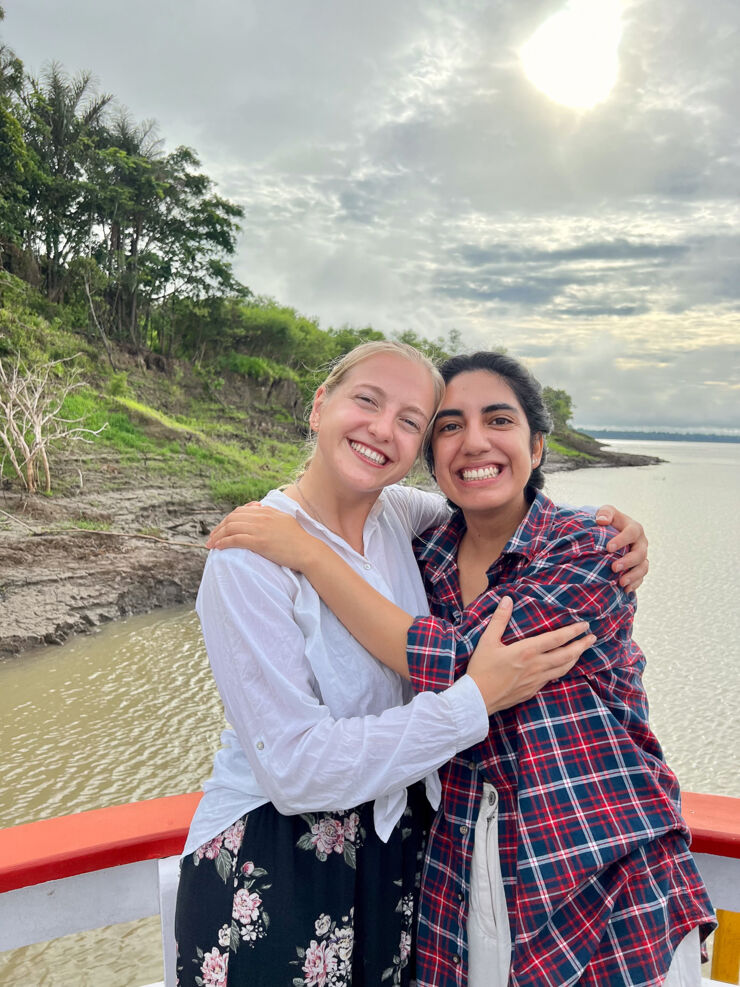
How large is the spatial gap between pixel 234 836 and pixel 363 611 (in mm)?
400

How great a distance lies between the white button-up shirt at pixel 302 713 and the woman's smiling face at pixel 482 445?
0.40 meters

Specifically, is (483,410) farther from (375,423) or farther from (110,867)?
(110,867)

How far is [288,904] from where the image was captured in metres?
1.09

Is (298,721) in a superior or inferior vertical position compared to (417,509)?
inferior

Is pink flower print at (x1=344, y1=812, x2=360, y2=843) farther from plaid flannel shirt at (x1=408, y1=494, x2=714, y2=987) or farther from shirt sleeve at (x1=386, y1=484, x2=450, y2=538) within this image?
shirt sleeve at (x1=386, y1=484, x2=450, y2=538)

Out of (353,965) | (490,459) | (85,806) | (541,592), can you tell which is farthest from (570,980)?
(85,806)

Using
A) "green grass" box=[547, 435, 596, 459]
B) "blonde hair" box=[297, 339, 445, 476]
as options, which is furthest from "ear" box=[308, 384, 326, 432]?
"green grass" box=[547, 435, 596, 459]

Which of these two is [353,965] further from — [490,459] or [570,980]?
[490,459]

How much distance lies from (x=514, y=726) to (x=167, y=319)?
82.9ft

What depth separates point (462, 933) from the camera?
3.67 ft

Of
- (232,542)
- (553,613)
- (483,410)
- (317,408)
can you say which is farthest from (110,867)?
(483,410)

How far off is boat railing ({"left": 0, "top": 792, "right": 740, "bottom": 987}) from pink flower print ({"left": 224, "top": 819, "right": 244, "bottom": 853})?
3.5 inches

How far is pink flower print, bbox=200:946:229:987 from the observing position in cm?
109

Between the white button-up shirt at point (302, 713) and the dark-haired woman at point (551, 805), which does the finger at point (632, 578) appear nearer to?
the dark-haired woman at point (551, 805)
